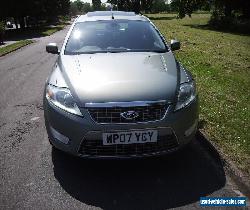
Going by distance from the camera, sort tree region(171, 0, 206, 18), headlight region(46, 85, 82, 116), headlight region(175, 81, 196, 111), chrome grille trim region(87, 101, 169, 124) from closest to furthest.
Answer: chrome grille trim region(87, 101, 169, 124) → headlight region(46, 85, 82, 116) → headlight region(175, 81, 196, 111) → tree region(171, 0, 206, 18)

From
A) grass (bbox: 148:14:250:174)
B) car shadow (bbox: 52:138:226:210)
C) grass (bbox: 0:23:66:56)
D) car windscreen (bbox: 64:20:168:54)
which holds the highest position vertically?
car windscreen (bbox: 64:20:168:54)

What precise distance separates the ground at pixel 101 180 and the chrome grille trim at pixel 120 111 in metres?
0.73

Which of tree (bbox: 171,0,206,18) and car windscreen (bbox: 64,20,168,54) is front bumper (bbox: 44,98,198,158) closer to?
car windscreen (bbox: 64,20,168,54)

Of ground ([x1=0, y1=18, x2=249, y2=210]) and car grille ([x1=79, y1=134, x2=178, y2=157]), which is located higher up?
car grille ([x1=79, y1=134, x2=178, y2=157])

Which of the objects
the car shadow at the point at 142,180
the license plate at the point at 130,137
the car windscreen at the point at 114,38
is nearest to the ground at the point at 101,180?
the car shadow at the point at 142,180

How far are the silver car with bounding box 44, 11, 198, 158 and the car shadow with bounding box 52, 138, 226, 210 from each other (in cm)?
34

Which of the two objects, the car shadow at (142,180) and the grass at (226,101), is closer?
the car shadow at (142,180)

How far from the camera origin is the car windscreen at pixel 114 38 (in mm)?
5504

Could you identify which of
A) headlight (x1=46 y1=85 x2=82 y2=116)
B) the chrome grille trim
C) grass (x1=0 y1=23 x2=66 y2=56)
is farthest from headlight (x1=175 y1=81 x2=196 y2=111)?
grass (x1=0 y1=23 x2=66 y2=56)

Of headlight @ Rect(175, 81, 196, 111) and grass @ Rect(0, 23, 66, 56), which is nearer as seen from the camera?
headlight @ Rect(175, 81, 196, 111)

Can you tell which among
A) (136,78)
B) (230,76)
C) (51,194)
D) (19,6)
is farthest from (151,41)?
(19,6)

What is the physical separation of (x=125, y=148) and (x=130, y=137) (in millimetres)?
161

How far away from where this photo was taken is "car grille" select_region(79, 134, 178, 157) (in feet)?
13.0

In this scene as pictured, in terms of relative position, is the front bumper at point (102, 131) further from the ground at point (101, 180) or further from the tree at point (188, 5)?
the tree at point (188, 5)
